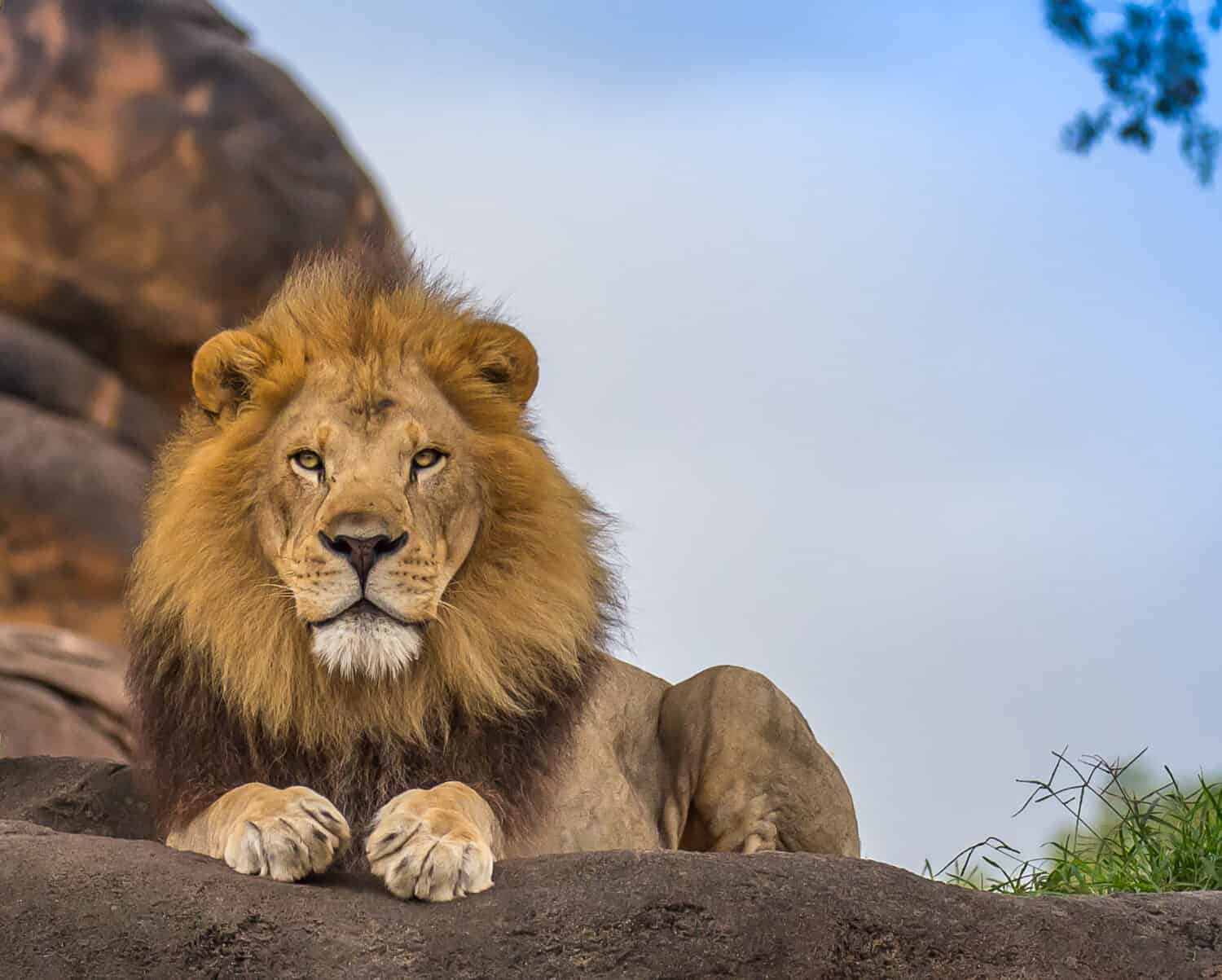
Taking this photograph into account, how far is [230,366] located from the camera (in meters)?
4.01

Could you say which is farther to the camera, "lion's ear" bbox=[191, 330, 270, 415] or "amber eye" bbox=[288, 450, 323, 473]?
"lion's ear" bbox=[191, 330, 270, 415]

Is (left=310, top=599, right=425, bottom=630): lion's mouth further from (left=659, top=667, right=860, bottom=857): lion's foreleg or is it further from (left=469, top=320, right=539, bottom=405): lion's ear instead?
(left=659, top=667, right=860, bottom=857): lion's foreleg

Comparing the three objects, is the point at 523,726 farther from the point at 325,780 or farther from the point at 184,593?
the point at 184,593

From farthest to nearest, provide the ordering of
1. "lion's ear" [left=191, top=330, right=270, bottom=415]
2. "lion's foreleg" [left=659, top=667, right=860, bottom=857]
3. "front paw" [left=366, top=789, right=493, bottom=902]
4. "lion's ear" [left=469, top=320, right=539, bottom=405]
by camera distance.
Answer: "lion's foreleg" [left=659, top=667, right=860, bottom=857], "lion's ear" [left=469, top=320, right=539, bottom=405], "lion's ear" [left=191, top=330, right=270, bottom=415], "front paw" [left=366, top=789, right=493, bottom=902]

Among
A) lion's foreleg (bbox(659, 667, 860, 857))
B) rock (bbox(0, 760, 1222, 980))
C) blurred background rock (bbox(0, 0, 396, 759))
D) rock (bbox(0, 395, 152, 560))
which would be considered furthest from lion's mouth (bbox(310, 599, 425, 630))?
blurred background rock (bbox(0, 0, 396, 759))

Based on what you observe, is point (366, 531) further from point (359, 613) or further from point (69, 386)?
point (69, 386)

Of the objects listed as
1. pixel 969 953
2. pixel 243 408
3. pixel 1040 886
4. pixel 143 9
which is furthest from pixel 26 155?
pixel 969 953

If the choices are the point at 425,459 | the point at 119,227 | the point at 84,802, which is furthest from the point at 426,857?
the point at 119,227

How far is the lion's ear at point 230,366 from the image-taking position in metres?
3.98

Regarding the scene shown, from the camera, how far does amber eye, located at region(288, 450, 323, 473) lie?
371 cm

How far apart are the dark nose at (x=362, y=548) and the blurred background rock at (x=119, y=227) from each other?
231 inches

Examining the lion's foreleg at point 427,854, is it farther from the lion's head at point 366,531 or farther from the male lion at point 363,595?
the lion's head at point 366,531

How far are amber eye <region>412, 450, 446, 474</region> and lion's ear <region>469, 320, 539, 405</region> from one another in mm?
390

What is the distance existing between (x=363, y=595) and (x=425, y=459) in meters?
0.38
